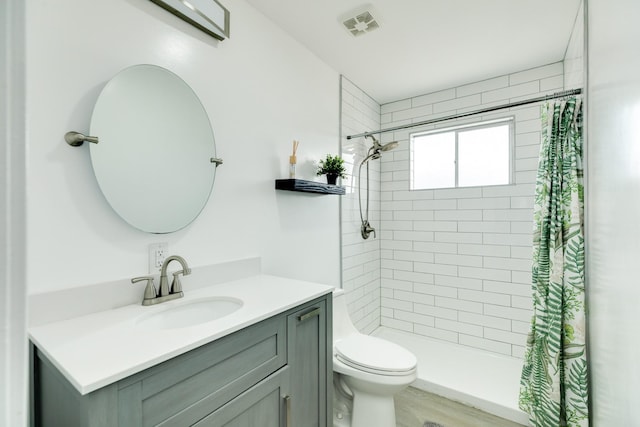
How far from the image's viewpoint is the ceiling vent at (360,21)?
69.6 inches

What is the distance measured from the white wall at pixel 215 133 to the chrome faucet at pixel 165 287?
0.26 feet

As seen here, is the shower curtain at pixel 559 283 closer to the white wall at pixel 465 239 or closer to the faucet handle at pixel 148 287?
the white wall at pixel 465 239

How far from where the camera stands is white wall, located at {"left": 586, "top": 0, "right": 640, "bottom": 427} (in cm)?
92

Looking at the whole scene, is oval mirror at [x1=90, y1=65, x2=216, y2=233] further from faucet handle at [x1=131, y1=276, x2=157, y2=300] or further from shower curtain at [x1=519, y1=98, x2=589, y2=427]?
shower curtain at [x1=519, y1=98, x2=589, y2=427]

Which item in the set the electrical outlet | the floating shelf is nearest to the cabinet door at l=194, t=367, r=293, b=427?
the electrical outlet

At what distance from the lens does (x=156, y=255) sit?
4.12 feet

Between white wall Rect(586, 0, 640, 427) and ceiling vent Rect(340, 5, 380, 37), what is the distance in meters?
1.10

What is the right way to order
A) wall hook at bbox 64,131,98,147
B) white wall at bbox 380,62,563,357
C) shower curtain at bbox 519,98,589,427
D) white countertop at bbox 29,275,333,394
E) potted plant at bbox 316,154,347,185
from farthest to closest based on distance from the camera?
white wall at bbox 380,62,563,357
potted plant at bbox 316,154,347,185
shower curtain at bbox 519,98,589,427
wall hook at bbox 64,131,98,147
white countertop at bbox 29,275,333,394

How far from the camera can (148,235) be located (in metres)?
1.24

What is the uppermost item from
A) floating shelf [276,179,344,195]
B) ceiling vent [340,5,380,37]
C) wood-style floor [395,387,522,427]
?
ceiling vent [340,5,380,37]

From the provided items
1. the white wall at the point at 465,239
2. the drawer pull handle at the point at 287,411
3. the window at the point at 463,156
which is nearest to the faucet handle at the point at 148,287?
the drawer pull handle at the point at 287,411

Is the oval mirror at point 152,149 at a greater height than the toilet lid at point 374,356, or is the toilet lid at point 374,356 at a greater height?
the oval mirror at point 152,149

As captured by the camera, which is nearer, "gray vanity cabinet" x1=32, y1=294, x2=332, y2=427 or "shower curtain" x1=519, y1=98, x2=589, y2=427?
"gray vanity cabinet" x1=32, y1=294, x2=332, y2=427

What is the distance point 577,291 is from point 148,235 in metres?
2.10
